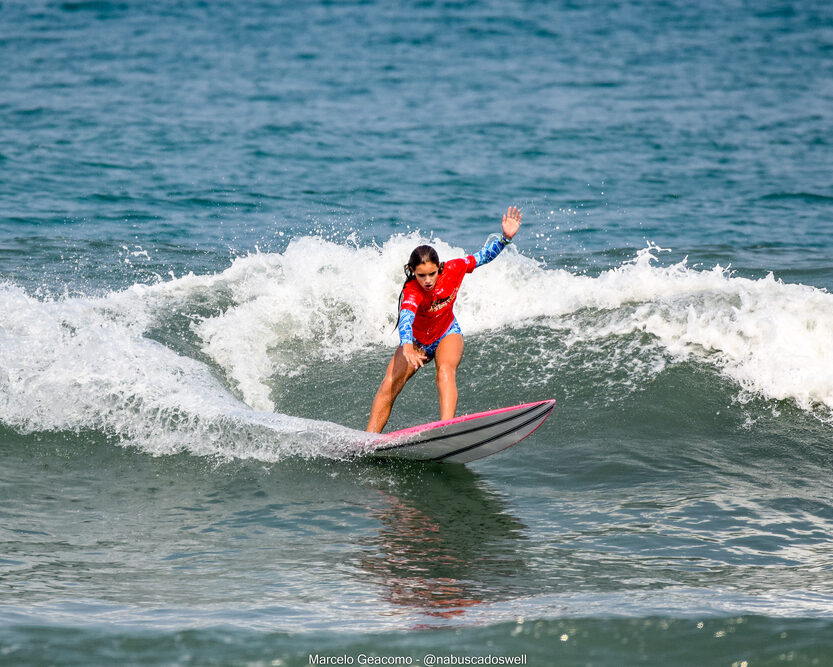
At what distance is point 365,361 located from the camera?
9102 mm

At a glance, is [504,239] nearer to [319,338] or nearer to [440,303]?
[440,303]

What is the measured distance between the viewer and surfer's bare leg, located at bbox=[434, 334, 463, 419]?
6.67m

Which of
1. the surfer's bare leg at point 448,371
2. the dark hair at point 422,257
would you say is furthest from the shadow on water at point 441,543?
the dark hair at point 422,257

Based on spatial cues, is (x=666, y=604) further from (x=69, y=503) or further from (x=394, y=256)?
(x=394, y=256)

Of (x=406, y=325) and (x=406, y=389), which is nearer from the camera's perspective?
(x=406, y=325)

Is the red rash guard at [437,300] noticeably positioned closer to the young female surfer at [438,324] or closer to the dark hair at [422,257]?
the young female surfer at [438,324]

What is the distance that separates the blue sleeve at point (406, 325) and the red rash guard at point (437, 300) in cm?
11

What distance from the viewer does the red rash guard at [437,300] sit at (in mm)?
6656

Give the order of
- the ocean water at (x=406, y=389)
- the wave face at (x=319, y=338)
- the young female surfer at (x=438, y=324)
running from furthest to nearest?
the wave face at (x=319, y=338), the young female surfer at (x=438, y=324), the ocean water at (x=406, y=389)

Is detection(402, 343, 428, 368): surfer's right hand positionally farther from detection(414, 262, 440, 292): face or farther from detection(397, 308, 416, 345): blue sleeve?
detection(414, 262, 440, 292): face

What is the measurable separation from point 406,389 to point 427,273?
7.90 feet

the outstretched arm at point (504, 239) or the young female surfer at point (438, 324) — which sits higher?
the outstretched arm at point (504, 239)

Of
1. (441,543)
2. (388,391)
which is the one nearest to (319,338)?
(388,391)

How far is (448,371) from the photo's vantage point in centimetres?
679
